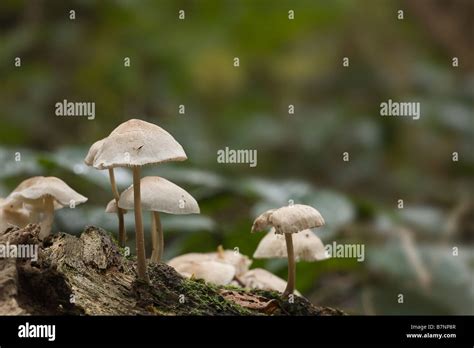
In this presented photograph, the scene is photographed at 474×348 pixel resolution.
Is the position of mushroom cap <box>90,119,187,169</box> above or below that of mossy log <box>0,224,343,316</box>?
above

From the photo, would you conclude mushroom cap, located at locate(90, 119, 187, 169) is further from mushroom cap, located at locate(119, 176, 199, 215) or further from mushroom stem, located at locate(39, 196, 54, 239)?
mushroom stem, located at locate(39, 196, 54, 239)

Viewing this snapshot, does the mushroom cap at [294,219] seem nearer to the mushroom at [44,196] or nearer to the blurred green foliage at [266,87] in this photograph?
the mushroom at [44,196]

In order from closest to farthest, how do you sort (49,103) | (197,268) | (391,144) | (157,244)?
(157,244), (197,268), (49,103), (391,144)

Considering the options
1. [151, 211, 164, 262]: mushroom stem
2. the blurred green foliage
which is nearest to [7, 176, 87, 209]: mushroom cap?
[151, 211, 164, 262]: mushroom stem

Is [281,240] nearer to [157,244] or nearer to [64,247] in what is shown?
[157,244]

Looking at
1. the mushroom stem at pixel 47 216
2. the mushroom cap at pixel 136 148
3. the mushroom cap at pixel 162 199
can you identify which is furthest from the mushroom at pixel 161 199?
the mushroom stem at pixel 47 216
